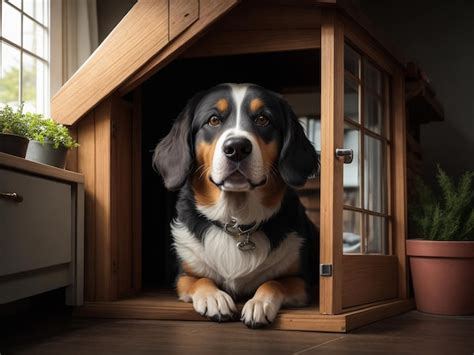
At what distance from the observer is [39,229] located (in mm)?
1953

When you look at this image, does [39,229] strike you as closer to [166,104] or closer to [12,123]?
[12,123]

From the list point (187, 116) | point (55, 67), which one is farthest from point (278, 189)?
point (55, 67)

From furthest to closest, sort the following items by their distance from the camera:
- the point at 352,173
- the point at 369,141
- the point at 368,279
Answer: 1. the point at 352,173
2. the point at 369,141
3. the point at 368,279

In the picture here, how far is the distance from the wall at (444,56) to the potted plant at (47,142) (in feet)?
7.11

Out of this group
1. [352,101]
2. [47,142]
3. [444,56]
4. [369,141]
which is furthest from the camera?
[444,56]

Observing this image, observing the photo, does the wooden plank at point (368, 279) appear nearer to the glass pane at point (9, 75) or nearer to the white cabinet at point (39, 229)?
the white cabinet at point (39, 229)

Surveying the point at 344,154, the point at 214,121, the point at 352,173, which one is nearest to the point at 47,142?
the point at 214,121

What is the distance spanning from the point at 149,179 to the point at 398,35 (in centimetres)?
170

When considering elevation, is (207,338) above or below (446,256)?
below

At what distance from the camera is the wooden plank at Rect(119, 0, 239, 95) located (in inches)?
83.7

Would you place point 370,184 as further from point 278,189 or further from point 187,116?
point 187,116

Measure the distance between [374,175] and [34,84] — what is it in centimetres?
154

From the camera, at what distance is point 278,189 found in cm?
224

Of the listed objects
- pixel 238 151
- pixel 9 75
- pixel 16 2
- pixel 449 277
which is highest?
pixel 16 2
